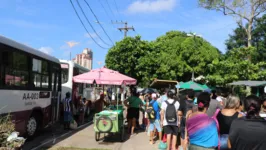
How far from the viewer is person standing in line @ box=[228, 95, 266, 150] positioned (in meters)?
3.65

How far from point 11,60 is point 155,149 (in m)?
4.91

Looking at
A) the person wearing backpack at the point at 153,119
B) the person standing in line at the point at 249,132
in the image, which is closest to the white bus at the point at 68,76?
the person wearing backpack at the point at 153,119

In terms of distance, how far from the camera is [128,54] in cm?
2697

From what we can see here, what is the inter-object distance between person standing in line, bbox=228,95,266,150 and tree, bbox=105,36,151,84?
911 inches

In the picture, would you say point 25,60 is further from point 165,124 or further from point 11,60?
point 165,124

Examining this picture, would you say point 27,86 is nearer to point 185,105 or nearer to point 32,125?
point 32,125

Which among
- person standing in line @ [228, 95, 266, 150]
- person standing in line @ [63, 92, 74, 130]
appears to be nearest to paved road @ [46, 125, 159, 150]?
person standing in line @ [63, 92, 74, 130]

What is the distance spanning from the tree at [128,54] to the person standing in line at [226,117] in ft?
72.7

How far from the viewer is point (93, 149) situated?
8461 millimetres

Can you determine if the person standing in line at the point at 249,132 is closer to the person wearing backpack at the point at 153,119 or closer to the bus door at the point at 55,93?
the person wearing backpack at the point at 153,119

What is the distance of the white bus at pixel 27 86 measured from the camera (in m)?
7.74

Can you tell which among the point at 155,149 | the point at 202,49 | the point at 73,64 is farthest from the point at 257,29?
the point at 155,149

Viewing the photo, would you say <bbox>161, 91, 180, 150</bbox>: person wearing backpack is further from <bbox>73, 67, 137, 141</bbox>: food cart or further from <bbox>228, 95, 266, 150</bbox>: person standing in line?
<bbox>228, 95, 266, 150</bbox>: person standing in line

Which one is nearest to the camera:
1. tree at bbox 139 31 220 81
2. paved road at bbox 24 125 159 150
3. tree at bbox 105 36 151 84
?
paved road at bbox 24 125 159 150
